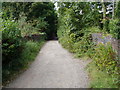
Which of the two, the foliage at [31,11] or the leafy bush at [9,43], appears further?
the foliage at [31,11]

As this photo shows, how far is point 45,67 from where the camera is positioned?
13.5 feet

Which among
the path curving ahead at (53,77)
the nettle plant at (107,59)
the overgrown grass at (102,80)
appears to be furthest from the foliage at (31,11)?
the overgrown grass at (102,80)

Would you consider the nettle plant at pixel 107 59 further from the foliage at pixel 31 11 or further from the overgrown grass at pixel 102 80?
the foliage at pixel 31 11

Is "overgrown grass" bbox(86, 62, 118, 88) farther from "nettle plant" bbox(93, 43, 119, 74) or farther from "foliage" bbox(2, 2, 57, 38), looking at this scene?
"foliage" bbox(2, 2, 57, 38)

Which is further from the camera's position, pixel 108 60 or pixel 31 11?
pixel 31 11

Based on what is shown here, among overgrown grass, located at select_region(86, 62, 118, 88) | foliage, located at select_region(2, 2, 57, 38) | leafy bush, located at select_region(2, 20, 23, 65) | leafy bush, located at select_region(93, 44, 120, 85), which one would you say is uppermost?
foliage, located at select_region(2, 2, 57, 38)

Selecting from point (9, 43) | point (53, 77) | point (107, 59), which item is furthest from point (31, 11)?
point (107, 59)

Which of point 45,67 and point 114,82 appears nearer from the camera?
point 114,82

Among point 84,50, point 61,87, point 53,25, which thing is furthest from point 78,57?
point 53,25

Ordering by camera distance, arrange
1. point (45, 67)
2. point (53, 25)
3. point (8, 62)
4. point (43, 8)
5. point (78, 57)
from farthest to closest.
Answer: point (53, 25) → point (43, 8) → point (78, 57) → point (45, 67) → point (8, 62)

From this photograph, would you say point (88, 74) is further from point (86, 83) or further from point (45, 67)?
point (45, 67)

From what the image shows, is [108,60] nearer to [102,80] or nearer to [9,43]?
[102,80]

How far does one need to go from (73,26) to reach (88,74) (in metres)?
3.43

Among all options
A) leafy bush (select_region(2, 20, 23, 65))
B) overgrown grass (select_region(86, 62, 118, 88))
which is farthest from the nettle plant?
leafy bush (select_region(2, 20, 23, 65))
